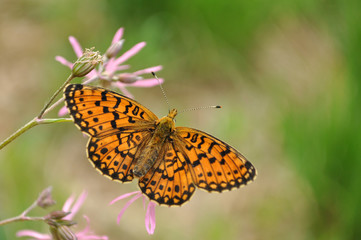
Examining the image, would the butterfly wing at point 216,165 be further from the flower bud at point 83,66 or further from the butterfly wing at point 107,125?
the flower bud at point 83,66

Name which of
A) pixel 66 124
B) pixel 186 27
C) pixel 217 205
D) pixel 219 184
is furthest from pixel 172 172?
pixel 186 27

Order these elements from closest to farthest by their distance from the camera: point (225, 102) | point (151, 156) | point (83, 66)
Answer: point (83, 66)
point (151, 156)
point (225, 102)

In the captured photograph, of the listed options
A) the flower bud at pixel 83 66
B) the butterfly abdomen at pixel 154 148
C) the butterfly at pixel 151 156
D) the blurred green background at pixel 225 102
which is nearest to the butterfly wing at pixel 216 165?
the butterfly at pixel 151 156

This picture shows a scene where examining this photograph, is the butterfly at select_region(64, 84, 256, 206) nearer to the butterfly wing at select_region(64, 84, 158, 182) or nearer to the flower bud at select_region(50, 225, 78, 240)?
the butterfly wing at select_region(64, 84, 158, 182)

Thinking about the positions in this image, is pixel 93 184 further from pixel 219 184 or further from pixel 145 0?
pixel 219 184

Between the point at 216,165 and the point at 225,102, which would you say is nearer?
the point at 216,165

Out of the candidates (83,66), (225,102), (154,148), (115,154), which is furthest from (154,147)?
(225,102)

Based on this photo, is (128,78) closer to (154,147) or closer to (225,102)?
(154,147)
